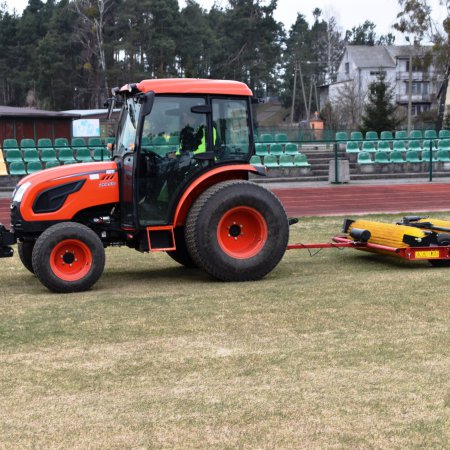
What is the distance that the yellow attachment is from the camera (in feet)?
30.4

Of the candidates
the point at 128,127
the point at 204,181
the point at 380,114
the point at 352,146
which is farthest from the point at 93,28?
the point at 204,181

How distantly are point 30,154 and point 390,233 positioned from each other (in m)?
17.9

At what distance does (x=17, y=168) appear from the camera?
80.5 feet

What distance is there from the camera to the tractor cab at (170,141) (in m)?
8.38

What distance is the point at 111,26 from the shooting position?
210 ft

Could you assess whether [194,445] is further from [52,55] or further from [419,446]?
[52,55]

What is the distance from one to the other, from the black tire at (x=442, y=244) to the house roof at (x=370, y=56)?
255 ft

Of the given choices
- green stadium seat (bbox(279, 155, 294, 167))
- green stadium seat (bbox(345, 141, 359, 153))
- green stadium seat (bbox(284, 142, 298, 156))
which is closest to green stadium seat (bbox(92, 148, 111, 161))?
green stadium seat (bbox(279, 155, 294, 167))

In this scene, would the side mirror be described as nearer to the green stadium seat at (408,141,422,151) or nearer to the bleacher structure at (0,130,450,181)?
the bleacher structure at (0,130,450,181)

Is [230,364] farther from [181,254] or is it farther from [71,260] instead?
[181,254]

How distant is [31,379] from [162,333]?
1.38 metres

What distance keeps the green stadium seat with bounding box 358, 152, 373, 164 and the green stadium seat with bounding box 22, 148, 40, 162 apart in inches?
438

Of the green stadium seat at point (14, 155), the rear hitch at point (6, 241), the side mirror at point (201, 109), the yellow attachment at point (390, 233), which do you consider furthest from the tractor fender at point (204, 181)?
the green stadium seat at point (14, 155)

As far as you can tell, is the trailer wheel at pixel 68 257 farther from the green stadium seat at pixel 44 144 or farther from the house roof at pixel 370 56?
the house roof at pixel 370 56
